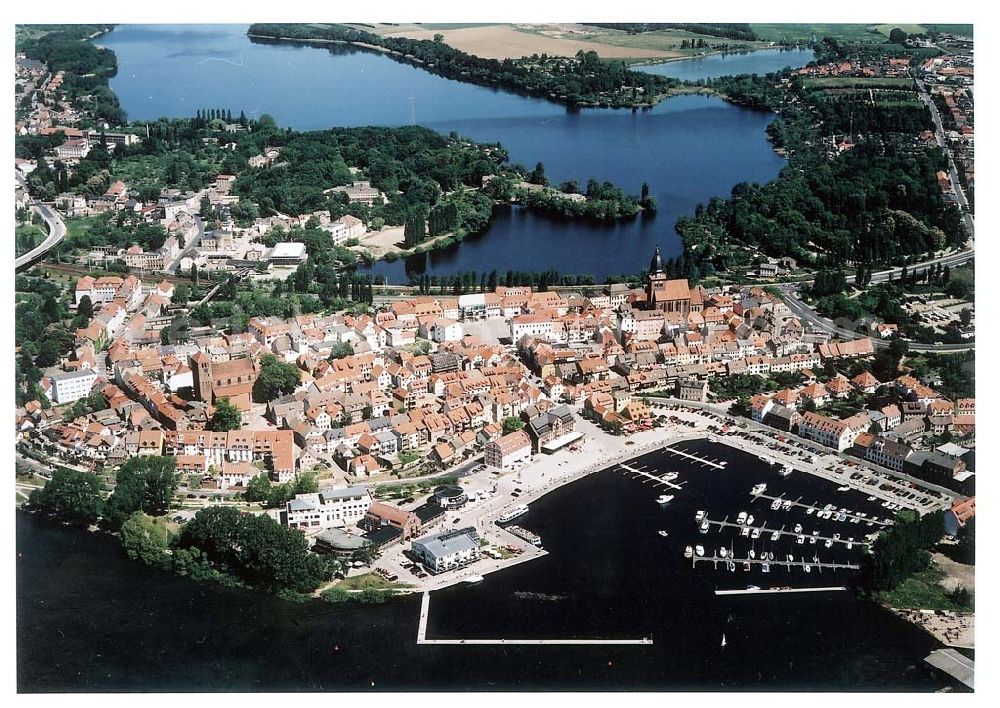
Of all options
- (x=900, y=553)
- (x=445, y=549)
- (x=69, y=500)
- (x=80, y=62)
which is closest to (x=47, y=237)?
(x=80, y=62)

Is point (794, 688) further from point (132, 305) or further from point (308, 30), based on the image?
point (308, 30)

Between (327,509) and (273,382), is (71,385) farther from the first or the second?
(327,509)

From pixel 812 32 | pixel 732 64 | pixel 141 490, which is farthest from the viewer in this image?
pixel 732 64

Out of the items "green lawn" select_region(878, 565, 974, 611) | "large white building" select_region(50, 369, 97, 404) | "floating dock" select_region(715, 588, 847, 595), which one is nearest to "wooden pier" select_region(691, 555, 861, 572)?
"floating dock" select_region(715, 588, 847, 595)

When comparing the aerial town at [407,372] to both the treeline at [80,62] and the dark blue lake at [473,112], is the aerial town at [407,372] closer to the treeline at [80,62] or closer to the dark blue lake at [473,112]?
the treeline at [80,62]

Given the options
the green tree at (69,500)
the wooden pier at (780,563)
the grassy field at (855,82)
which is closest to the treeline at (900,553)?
the wooden pier at (780,563)

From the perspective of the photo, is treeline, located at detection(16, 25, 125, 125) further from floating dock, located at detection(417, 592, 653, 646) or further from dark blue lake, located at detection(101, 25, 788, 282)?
floating dock, located at detection(417, 592, 653, 646)
